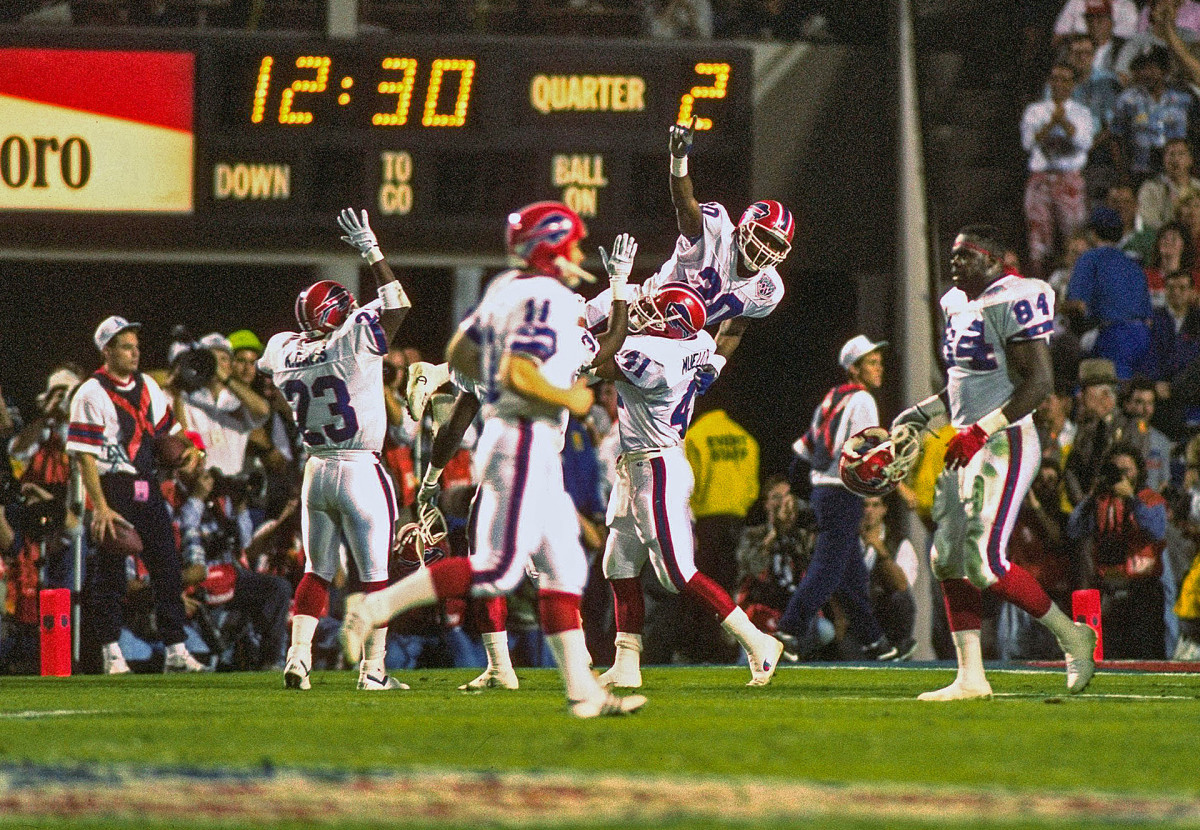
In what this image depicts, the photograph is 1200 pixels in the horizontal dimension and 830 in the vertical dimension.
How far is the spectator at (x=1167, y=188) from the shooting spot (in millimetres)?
15242

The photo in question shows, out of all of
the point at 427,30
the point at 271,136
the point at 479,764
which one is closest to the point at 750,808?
the point at 479,764

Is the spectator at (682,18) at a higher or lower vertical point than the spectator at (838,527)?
higher

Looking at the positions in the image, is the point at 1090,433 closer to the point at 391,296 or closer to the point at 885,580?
the point at 885,580

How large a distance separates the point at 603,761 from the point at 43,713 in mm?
3129

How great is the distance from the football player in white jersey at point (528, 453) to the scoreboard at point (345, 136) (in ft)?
22.7

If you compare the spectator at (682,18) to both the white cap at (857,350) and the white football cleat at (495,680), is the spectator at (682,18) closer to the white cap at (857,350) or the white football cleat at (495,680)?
the white cap at (857,350)

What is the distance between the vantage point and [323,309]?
374 inches

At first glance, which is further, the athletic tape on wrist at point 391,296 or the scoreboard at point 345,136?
the scoreboard at point 345,136

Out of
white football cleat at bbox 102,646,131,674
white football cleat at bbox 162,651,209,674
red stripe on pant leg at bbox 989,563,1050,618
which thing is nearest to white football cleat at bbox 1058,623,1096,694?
red stripe on pant leg at bbox 989,563,1050,618

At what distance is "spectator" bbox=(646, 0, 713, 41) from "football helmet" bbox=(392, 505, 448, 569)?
6602 mm

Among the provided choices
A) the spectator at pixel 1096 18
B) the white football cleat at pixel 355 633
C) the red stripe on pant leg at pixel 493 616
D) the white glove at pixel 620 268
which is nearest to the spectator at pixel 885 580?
the red stripe on pant leg at pixel 493 616

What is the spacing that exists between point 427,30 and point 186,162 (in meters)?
2.32

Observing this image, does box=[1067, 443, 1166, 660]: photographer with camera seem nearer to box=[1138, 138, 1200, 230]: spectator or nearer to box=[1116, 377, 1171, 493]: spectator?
box=[1116, 377, 1171, 493]: spectator

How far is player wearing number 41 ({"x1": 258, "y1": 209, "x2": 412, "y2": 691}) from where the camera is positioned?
930 cm
